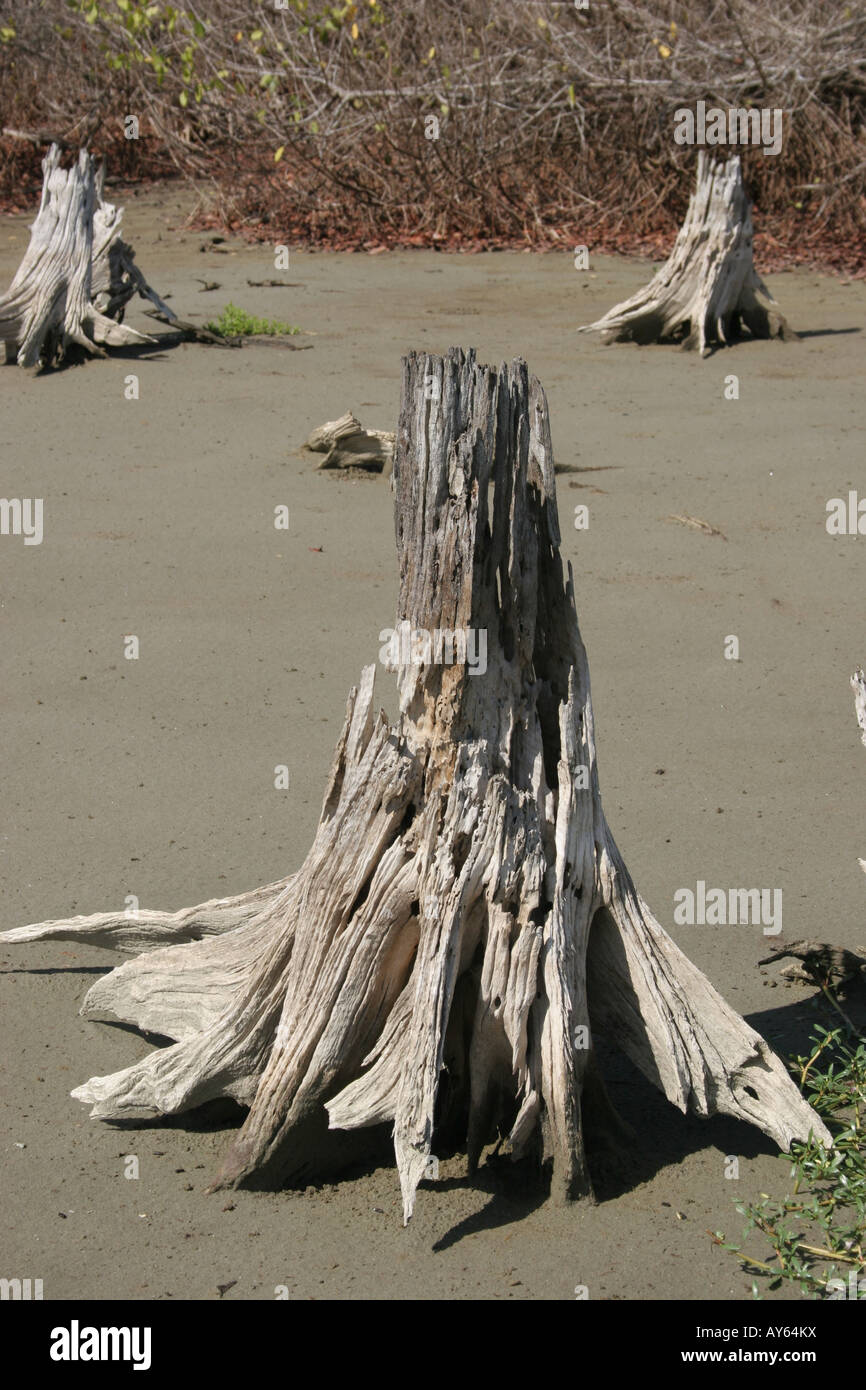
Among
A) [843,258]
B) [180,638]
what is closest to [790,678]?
[180,638]

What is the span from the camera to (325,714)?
6.71 meters

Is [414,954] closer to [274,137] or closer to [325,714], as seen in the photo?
[325,714]

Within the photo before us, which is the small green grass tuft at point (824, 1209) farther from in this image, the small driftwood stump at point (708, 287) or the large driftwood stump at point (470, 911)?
the small driftwood stump at point (708, 287)

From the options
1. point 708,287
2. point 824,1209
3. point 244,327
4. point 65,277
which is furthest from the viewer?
point 244,327

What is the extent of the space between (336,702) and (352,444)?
3489mm

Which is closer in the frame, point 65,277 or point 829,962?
point 829,962

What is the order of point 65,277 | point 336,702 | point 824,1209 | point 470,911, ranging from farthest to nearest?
point 65,277 → point 336,702 → point 470,911 → point 824,1209

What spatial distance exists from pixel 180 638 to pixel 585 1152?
14.0 ft

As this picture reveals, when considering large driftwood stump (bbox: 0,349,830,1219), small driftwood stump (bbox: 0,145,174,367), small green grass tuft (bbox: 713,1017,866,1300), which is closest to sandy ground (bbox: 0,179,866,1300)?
small green grass tuft (bbox: 713,1017,866,1300)

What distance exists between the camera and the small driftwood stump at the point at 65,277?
1185 centimetres

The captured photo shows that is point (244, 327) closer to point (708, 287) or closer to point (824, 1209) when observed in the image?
point (708, 287)

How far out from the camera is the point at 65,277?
39.5ft

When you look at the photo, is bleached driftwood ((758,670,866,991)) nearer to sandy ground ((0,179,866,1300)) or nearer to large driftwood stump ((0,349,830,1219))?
sandy ground ((0,179,866,1300))

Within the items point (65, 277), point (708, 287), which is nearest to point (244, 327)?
point (65, 277)
